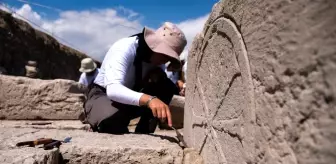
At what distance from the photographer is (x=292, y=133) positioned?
0.82m

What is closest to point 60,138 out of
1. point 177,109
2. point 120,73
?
point 120,73

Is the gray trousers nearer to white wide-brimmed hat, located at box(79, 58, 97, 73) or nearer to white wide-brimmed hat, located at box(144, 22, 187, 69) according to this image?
white wide-brimmed hat, located at box(144, 22, 187, 69)

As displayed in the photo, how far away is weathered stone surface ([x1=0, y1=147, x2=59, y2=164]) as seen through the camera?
4.52 feet

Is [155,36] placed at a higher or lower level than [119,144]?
higher

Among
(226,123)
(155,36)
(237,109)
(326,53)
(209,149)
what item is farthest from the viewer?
(155,36)

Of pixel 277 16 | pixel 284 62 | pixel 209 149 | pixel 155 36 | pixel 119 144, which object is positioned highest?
pixel 155 36

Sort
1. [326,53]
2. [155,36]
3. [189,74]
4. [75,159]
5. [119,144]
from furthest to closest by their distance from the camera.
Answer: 1. [155,36]
2. [189,74]
3. [119,144]
4. [75,159]
5. [326,53]

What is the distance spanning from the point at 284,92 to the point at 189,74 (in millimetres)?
1343

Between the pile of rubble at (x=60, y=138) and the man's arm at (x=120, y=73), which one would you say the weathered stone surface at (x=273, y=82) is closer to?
the pile of rubble at (x=60, y=138)

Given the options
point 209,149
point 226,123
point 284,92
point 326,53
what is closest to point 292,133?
point 284,92

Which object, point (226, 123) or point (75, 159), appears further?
point (75, 159)

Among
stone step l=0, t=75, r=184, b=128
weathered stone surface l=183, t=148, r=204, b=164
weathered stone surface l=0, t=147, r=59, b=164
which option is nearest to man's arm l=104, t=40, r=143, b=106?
weathered stone surface l=183, t=148, r=204, b=164

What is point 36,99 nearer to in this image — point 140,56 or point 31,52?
point 140,56

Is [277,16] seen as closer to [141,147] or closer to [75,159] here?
[141,147]
